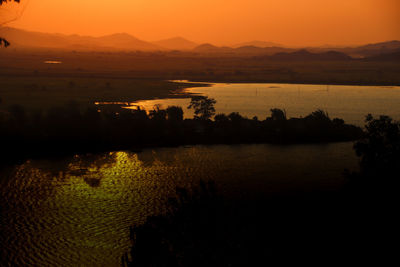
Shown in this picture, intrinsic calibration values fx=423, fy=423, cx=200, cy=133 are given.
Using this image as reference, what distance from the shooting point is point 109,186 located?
228 ft

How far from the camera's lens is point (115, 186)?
6944cm

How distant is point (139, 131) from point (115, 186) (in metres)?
35.0

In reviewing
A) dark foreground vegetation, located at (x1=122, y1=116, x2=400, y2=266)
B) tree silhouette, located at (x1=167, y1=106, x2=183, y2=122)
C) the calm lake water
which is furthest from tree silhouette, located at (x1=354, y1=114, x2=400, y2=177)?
the calm lake water

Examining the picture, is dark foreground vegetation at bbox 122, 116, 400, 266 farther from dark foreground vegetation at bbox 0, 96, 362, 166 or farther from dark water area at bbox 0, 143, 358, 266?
dark foreground vegetation at bbox 0, 96, 362, 166

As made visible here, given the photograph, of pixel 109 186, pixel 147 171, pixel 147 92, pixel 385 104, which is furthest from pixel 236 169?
pixel 147 92

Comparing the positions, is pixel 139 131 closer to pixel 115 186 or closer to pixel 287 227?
pixel 115 186

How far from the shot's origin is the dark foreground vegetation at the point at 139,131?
312 ft

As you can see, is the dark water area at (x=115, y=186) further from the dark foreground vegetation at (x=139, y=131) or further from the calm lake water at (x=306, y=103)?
the calm lake water at (x=306, y=103)

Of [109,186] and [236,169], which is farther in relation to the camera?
[236,169]

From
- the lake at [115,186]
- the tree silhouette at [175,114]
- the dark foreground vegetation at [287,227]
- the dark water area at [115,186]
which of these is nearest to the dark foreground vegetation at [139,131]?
the tree silhouette at [175,114]

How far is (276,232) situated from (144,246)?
62.1 ft

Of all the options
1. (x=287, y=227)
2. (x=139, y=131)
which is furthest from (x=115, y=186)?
(x=139, y=131)

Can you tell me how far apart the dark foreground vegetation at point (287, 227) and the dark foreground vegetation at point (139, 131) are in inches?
Result: 1691

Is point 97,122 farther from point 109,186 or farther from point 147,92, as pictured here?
point 147,92
